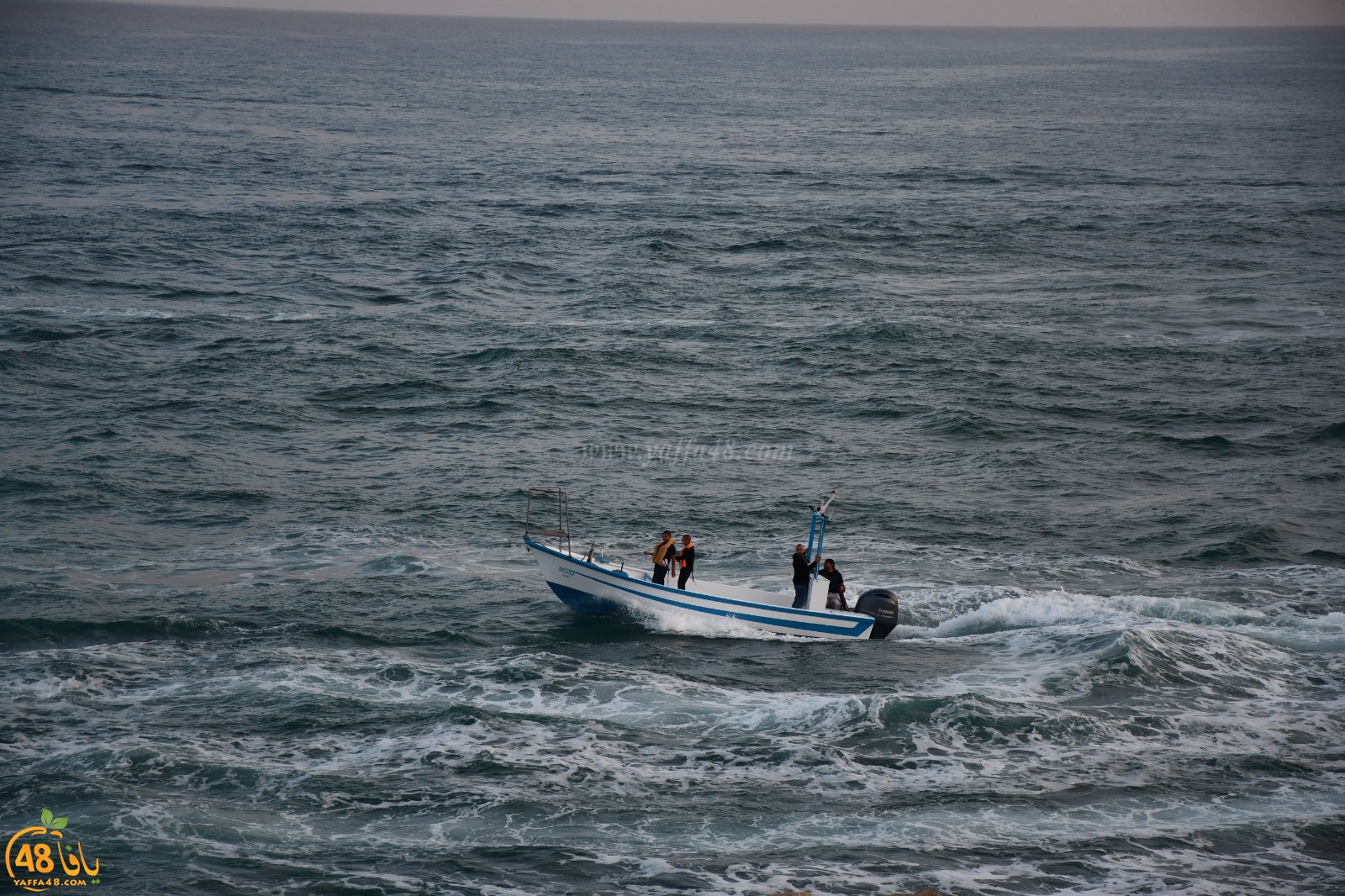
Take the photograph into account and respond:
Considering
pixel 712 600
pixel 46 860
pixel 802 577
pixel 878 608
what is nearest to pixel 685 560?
pixel 712 600

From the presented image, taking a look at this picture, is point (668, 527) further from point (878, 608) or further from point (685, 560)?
point (878, 608)

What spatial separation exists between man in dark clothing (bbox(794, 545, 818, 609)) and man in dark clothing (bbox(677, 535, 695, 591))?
2.11m

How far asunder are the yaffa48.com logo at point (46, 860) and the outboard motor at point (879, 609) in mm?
14348

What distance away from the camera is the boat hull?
2506cm

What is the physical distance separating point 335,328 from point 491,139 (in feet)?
193

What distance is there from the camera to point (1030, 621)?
A: 2552cm

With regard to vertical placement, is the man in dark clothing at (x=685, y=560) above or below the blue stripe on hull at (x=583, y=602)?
above

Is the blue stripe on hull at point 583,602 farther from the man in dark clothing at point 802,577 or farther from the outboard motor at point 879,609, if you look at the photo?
the outboard motor at point 879,609

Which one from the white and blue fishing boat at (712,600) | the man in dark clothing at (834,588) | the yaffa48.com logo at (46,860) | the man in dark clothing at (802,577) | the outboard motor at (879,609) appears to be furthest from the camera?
the man in dark clothing at (834,588)

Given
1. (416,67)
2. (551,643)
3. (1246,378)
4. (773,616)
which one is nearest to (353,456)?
(551,643)

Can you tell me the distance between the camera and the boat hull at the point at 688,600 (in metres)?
25.1

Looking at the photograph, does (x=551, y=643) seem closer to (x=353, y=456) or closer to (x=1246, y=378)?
(x=353, y=456)

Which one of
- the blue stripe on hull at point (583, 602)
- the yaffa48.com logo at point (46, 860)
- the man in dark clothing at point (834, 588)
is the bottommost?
the yaffa48.com logo at point (46, 860)

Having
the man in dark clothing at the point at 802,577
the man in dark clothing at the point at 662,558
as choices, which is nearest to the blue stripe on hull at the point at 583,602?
the man in dark clothing at the point at 662,558
